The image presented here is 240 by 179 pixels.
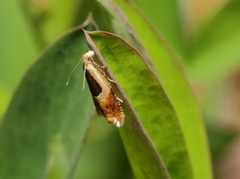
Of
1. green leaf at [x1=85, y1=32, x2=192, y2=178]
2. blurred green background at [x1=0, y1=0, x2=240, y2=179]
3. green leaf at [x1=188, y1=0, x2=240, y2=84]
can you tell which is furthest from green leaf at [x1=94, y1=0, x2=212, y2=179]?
green leaf at [x1=188, y1=0, x2=240, y2=84]

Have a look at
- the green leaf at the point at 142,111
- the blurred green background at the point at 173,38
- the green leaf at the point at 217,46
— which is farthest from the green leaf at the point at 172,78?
the green leaf at the point at 217,46

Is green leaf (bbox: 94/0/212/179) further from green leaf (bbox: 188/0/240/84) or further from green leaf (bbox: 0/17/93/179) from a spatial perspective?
green leaf (bbox: 188/0/240/84)

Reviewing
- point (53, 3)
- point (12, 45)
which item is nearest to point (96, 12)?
point (53, 3)

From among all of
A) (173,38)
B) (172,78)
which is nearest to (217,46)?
(173,38)

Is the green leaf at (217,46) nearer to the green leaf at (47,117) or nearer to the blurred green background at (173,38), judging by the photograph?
the blurred green background at (173,38)

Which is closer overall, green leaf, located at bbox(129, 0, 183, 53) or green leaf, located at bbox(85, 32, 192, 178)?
green leaf, located at bbox(85, 32, 192, 178)

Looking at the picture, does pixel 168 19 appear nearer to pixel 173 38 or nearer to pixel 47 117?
pixel 173 38

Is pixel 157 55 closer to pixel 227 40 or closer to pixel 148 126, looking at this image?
pixel 148 126
